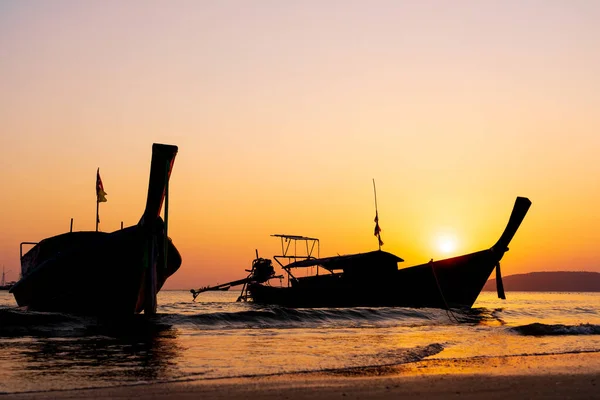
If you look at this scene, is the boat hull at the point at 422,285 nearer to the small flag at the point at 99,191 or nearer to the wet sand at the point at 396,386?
the small flag at the point at 99,191

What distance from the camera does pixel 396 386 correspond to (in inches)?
328

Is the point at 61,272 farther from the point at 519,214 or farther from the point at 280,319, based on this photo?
the point at 519,214

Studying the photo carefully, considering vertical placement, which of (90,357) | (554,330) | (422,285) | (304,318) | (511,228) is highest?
(511,228)

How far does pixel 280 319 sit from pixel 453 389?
59.3 feet

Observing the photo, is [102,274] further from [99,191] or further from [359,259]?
[359,259]

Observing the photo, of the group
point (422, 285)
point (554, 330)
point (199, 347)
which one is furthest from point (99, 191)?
point (422, 285)

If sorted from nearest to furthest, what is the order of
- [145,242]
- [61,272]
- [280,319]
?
[145,242] < [61,272] < [280,319]

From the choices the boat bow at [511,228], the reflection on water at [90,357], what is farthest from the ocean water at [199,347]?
the boat bow at [511,228]

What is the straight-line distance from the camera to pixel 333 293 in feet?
129

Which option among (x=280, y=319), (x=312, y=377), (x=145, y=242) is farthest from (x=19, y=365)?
(x=280, y=319)

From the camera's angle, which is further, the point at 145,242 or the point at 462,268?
the point at 462,268

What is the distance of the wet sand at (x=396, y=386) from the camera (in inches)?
296

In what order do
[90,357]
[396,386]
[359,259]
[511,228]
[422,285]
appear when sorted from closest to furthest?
[396,386]
[90,357]
[511,228]
[422,285]
[359,259]

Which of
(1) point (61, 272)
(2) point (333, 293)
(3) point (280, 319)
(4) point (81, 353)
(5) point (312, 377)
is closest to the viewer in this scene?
(5) point (312, 377)
